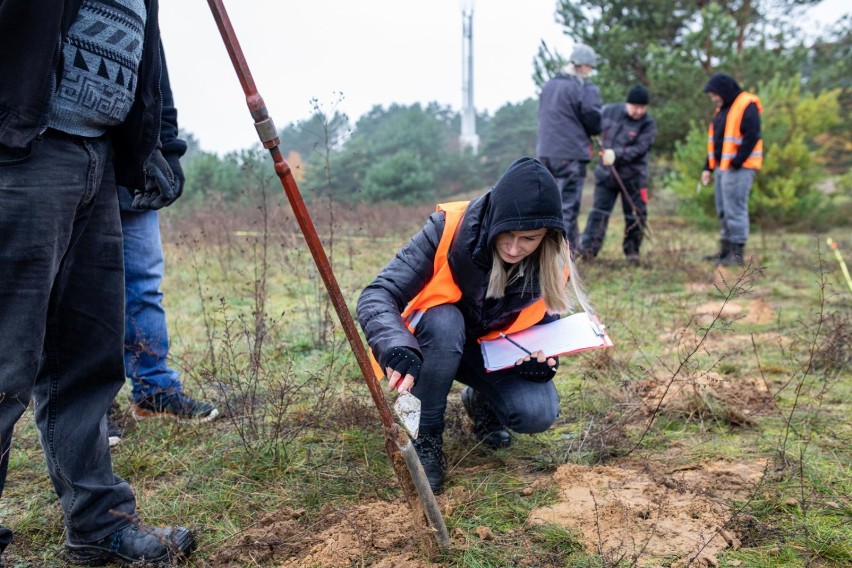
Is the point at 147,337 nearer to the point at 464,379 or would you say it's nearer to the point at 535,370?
the point at 464,379

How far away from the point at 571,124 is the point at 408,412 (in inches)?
195

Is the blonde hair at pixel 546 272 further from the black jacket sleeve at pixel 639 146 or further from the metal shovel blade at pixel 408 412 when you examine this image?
the black jacket sleeve at pixel 639 146

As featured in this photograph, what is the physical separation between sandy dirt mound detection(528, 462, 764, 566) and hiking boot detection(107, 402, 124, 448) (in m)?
1.73

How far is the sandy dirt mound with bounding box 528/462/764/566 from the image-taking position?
2049 millimetres

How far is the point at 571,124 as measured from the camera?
249 inches

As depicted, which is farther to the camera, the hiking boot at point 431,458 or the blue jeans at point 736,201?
the blue jeans at point 736,201

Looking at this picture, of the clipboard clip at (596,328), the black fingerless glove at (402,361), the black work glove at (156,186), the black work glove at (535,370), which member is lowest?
the black work glove at (535,370)

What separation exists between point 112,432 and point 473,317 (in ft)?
5.23

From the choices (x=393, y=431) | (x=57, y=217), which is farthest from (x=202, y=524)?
(x=57, y=217)

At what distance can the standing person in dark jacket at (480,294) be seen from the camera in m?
2.23

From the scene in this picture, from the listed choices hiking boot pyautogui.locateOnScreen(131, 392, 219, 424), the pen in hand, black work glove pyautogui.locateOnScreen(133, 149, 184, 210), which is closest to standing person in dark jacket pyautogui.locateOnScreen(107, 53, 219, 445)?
hiking boot pyautogui.locateOnScreen(131, 392, 219, 424)

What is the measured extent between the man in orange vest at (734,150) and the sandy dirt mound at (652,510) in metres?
4.59

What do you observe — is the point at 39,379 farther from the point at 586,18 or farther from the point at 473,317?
the point at 586,18

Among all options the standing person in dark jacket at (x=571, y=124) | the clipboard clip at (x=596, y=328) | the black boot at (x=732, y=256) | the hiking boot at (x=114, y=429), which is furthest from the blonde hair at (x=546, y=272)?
the black boot at (x=732, y=256)
